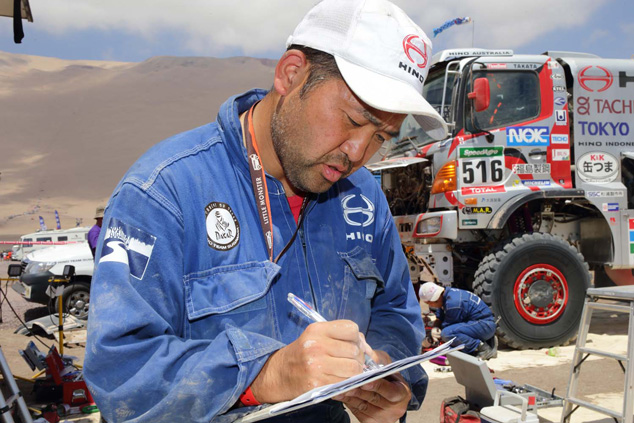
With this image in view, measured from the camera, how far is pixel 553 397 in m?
4.84

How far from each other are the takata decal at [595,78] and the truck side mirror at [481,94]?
158 cm

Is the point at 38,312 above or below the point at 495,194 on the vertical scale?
below

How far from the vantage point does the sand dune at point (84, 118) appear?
51.0 m

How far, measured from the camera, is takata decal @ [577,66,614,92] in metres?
7.46

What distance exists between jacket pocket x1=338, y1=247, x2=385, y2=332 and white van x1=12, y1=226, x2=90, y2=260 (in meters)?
18.1

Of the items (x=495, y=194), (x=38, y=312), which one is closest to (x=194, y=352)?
(x=495, y=194)

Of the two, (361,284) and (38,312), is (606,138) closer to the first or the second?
(361,284)

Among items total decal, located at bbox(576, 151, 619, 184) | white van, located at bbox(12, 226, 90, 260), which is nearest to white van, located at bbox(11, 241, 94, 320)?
white van, located at bbox(12, 226, 90, 260)

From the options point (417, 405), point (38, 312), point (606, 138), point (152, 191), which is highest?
point (606, 138)

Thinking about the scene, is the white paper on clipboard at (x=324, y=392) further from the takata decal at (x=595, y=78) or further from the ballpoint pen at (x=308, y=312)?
the takata decal at (x=595, y=78)

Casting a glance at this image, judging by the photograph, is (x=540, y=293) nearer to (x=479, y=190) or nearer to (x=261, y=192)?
(x=479, y=190)

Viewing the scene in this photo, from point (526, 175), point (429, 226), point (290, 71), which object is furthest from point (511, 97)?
point (290, 71)

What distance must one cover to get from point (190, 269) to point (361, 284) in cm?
52

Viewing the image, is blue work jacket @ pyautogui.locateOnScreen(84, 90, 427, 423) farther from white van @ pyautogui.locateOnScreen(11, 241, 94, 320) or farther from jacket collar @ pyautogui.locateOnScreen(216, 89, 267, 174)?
white van @ pyautogui.locateOnScreen(11, 241, 94, 320)
